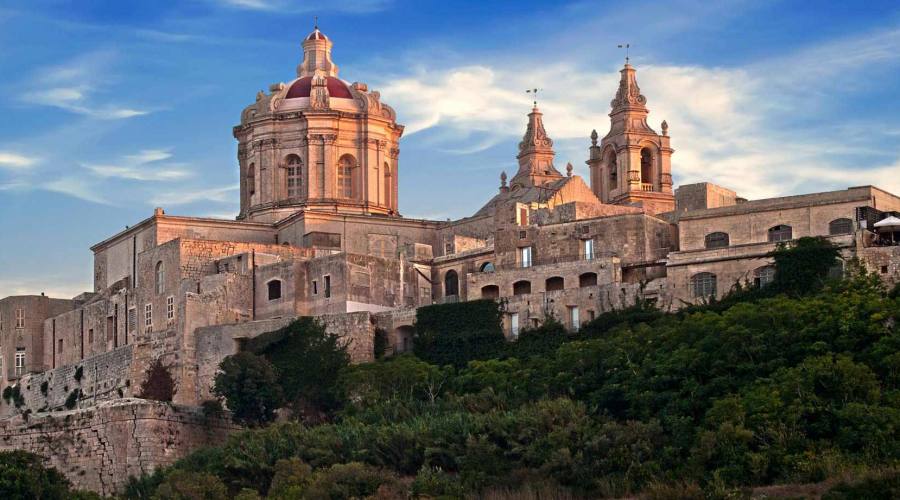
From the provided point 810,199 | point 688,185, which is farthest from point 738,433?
point 688,185

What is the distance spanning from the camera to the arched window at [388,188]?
246ft

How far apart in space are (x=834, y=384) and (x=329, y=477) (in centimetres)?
1227

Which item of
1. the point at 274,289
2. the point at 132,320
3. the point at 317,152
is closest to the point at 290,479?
the point at 274,289

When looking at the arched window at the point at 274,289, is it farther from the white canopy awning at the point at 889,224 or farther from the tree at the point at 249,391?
the white canopy awning at the point at 889,224

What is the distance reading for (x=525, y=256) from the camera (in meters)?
64.9

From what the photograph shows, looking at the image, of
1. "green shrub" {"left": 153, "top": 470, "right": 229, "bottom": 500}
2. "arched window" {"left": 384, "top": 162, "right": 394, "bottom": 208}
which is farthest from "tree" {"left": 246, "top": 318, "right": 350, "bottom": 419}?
"arched window" {"left": 384, "top": 162, "right": 394, "bottom": 208}

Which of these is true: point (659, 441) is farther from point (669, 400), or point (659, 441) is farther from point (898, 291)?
point (898, 291)

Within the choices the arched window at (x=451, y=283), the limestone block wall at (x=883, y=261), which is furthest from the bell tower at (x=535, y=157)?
the limestone block wall at (x=883, y=261)

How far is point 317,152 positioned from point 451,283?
818 centimetres

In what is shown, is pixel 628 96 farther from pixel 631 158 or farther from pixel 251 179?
pixel 251 179

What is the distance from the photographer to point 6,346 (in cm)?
7550

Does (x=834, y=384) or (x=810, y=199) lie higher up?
(x=810, y=199)

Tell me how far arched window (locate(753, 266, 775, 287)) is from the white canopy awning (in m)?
3.24

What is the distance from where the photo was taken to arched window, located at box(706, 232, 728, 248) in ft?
206
